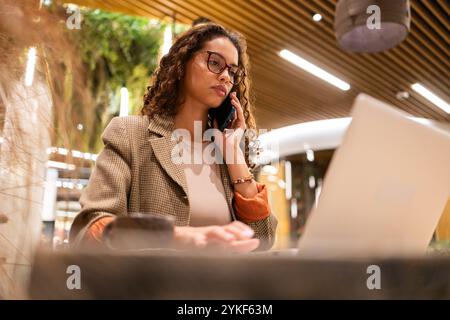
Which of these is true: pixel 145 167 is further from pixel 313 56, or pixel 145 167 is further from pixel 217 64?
pixel 313 56

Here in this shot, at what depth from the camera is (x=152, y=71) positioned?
3496 mm

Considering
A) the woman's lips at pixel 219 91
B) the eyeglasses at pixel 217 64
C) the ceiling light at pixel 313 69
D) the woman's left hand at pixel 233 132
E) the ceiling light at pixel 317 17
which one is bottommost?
the woman's left hand at pixel 233 132

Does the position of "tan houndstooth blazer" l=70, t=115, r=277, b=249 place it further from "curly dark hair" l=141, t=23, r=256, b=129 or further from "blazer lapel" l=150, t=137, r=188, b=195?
"curly dark hair" l=141, t=23, r=256, b=129

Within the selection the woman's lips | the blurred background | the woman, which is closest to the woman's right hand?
the blurred background

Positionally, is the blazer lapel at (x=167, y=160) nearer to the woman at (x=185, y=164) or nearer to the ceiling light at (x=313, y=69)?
the woman at (x=185, y=164)

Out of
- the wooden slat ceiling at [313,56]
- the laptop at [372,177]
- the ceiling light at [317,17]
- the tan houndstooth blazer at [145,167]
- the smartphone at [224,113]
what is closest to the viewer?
the laptop at [372,177]

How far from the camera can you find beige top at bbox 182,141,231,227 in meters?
1.17

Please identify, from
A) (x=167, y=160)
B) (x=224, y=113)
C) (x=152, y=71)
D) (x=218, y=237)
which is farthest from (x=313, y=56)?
(x=218, y=237)

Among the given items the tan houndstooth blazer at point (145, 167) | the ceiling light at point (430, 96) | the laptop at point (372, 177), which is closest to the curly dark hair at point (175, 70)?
the tan houndstooth blazer at point (145, 167)

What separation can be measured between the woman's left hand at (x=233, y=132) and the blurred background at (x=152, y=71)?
0.25 m

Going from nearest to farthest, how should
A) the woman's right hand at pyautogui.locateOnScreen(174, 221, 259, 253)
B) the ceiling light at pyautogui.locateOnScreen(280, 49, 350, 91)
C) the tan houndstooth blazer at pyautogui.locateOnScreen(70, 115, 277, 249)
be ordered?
the woman's right hand at pyautogui.locateOnScreen(174, 221, 259, 253) < the tan houndstooth blazer at pyautogui.locateOnScreen(70, 115, 277, 249) < the ceiling light at pyautogui.locateOnScreen(280, 49, 350, 91)

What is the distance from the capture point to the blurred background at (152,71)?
1.52 ft

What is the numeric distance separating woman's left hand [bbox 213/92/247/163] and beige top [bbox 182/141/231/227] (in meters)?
0.09

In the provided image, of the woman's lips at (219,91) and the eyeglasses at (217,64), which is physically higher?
the eyeglasses at (217,64)
